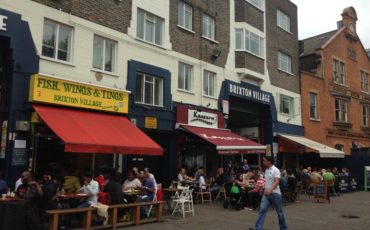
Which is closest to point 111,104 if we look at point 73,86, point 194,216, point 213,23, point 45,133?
point 73,86

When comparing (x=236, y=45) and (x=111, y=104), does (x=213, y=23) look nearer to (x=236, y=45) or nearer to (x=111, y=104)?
(x=236, y=45)

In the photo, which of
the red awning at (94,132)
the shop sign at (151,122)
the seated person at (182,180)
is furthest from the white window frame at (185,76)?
the red awning at (94,132)

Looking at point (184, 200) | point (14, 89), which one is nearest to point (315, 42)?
point (184, 200)

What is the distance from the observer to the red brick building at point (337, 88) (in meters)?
29.0

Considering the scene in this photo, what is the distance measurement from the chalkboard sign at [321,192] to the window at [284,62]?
9.92 metres

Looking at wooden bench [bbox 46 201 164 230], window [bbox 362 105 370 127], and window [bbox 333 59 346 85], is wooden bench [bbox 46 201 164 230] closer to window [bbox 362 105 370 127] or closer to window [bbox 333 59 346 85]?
window [bbox 333 59 346 85]

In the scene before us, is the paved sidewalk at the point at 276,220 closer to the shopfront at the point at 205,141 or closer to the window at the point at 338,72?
the shopfront at the point at 205,141

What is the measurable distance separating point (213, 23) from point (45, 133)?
11575 millimetres

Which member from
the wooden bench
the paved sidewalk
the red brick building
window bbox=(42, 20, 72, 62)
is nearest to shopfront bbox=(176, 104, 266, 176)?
the paved sidewalk

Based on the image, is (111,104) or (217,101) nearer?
(111,104)

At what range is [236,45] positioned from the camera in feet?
75.2

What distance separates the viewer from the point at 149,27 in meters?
17.8

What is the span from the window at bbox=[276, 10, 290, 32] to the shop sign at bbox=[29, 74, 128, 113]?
49.7 ft

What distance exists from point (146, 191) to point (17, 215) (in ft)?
16.1
